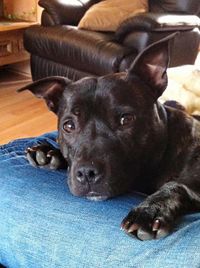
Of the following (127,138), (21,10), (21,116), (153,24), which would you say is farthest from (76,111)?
(21,10)

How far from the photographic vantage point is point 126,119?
121 centimetres

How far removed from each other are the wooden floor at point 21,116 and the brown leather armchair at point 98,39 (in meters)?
0.37

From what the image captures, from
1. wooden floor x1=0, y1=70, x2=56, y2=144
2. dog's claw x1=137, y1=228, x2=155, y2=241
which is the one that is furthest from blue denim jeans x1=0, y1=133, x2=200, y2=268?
wooden floor x1=0, y1=70, x2=56, y2=144

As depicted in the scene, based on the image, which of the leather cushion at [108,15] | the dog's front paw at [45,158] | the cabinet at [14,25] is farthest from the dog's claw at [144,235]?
the cabinet at [14,25]

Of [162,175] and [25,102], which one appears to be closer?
[162,175]

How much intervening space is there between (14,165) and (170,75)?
1104 mm

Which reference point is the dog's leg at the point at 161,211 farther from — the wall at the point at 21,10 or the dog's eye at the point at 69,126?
the wall at the point at 21,10

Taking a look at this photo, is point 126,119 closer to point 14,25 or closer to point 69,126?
point 69,126

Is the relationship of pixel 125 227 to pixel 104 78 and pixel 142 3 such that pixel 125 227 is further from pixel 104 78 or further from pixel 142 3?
pixel 142 3

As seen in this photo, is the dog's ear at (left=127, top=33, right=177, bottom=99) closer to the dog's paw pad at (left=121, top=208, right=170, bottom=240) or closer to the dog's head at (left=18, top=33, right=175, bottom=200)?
the dog's head at (left=18, top=33, right=175, bottom=200)

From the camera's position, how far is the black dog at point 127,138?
3.63 ft

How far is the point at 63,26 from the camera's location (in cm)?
401

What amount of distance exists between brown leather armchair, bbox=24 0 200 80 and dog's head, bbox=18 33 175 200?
6.76 feet

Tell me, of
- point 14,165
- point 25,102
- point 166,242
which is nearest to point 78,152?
point 14,165
